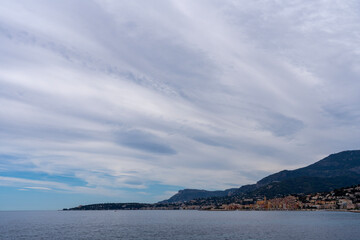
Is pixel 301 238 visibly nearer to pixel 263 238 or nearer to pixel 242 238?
pixel 263 238

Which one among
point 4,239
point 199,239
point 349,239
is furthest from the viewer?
point 4,239

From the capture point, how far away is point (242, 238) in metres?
84.9

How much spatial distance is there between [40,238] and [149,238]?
35.4 metres

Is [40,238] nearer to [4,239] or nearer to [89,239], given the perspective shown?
[4,239]

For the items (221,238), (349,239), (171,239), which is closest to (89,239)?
(171,239)

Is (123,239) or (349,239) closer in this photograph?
(349,239)

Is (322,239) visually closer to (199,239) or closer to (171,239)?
(199,239)

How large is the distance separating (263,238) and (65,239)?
5864 centimetres

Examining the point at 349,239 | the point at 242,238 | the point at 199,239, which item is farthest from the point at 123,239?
the point at 349,239

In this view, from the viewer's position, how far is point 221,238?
8588 cm

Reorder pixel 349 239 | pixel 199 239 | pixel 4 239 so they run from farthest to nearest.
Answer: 1. pixel 4 239
2. pixel 199 239
3. pixel 349 239

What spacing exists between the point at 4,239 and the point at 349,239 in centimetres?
10173

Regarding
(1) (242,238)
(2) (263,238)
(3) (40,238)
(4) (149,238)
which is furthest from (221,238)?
(3) (40,238)

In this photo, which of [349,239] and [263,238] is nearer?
[349,239]
